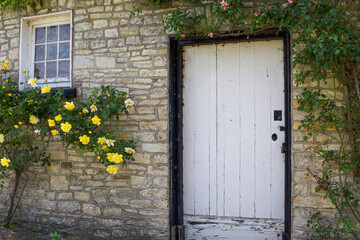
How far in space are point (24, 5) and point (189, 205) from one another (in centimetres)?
361

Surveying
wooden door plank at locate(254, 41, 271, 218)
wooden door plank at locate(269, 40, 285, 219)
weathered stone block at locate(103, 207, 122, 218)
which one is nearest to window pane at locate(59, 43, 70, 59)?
weathered stone block at locate(103, 207, 122, 218)

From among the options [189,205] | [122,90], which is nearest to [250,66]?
[122,90]

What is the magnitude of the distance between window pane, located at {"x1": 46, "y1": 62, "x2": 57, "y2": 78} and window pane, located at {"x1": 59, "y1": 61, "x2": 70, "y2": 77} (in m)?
0.10

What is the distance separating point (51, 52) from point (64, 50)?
0.23m

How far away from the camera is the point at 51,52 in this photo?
479 cm

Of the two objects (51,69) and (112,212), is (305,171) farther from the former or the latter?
(51,69)

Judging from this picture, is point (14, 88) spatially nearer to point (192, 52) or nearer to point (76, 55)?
A: point (76, 55)

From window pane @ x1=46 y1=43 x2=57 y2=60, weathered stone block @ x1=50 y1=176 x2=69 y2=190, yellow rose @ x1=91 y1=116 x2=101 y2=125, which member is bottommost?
weathered stone block @ x1=50 y1=176 x2=69 y2=190

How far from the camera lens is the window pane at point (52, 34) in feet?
15.6

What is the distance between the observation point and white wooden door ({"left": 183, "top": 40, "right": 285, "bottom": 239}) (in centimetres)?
390

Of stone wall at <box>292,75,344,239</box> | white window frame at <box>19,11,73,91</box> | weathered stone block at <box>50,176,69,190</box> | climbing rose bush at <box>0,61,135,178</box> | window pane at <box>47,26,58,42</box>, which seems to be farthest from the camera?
window pane at <box>47,26,58,42</box>

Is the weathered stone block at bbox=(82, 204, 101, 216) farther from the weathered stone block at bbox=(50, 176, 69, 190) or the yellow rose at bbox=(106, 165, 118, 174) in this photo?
the yellow rose at bbox=(106, 165, 118, 174)

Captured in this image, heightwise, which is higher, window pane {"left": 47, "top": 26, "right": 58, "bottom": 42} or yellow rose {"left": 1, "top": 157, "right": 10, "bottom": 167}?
window pane {"left": 47, "top": 26, "right": 58, "bottom": 42}

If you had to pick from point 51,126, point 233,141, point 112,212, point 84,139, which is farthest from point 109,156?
point 233,141
